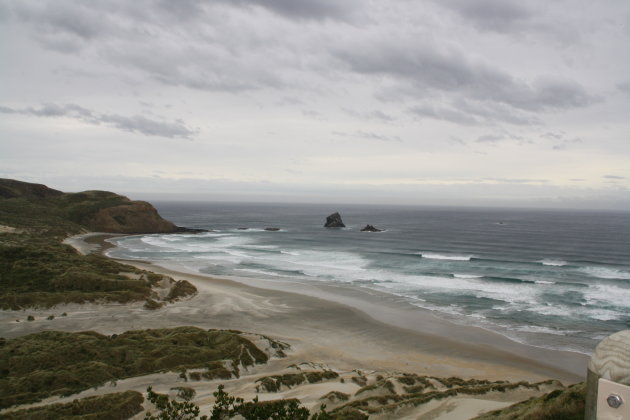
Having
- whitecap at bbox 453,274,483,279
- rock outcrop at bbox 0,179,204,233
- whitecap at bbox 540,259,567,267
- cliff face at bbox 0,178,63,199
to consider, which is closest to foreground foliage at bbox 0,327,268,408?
whitecap at bbox 453,274,483,279

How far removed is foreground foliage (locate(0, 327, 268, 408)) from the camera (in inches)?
637

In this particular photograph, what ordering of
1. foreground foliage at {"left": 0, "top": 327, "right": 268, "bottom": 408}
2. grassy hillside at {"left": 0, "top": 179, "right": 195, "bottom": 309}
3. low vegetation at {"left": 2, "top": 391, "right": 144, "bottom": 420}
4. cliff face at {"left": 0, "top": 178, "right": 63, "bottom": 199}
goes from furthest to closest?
cliff face at {"left": 0, "top": 178, "right": 63, "bottom": 199} → grassy hillside at {"left": 0, "top": 179, "right": 195, "bottom": 309} → foreground foliage at {"left": 0, "top": 327, "right": 268, "bottom": 408} → low vegetation at {"left": 2, "top": 391, "right": 144, "bottom": 420}

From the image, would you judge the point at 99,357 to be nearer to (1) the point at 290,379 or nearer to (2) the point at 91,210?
(1) the point at 290,379

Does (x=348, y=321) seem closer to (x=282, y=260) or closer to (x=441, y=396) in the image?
(x=441, y=396)

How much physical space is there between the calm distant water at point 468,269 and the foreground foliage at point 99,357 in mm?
19765

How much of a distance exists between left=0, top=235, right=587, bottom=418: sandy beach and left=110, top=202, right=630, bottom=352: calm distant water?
342 centimetres

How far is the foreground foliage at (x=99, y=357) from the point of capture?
1619cm

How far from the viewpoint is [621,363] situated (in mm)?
4414

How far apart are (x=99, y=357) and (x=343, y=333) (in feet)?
51.4

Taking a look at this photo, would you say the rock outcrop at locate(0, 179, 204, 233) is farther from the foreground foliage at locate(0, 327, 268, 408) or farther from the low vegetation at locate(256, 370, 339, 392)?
the low vegetation at locate(256, 370, 339, 392)

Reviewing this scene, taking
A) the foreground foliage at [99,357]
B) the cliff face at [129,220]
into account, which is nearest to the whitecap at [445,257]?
the foreground foliage at [99,357]

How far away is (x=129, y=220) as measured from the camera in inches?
3942

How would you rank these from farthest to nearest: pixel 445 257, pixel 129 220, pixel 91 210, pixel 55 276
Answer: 1. pixel 129 220
2. pixel 91 210
3. pixel 445 257
4. pixel 55 276

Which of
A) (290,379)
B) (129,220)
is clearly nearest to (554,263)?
(290,379)
